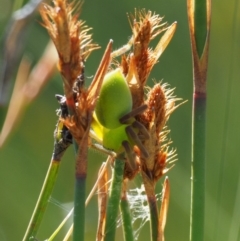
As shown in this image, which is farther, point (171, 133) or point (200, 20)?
point (171, 133)

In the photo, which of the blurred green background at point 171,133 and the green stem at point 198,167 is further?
the blurred green background at point 171,133

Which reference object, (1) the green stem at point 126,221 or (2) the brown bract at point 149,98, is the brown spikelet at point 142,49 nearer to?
(2) the brown bract at point 149,98

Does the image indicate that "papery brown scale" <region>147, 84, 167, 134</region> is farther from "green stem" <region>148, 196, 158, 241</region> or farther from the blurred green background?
the blurred green background

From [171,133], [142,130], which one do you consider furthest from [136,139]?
[171,133]

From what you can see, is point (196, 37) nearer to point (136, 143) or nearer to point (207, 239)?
point (136, 143)

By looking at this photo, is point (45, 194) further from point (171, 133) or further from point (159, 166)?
point (171, 133)

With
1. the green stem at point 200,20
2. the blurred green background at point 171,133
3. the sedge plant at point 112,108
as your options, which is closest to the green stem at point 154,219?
the sedge plant at point 112,108
